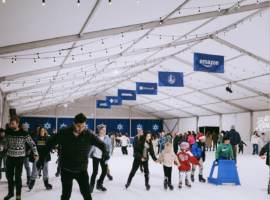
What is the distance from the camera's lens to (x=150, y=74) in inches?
661

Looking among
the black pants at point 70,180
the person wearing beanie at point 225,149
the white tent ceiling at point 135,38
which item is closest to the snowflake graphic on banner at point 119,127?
the white tent ceiling at point 135,38

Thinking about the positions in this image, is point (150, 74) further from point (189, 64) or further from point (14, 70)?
point (14, 70)

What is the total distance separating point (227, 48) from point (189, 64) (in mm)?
2821

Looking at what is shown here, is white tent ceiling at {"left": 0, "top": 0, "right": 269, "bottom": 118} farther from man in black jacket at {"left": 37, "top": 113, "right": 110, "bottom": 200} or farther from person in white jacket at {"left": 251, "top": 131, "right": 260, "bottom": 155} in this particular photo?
man in black jacket at {"left": 37, "top": 113, "right": 110, "bottom": 200}

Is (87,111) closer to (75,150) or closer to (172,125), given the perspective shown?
(172,125)

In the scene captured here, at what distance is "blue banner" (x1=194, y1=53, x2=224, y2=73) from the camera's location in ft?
29.1

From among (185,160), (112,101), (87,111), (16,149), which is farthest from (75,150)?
(87,111)

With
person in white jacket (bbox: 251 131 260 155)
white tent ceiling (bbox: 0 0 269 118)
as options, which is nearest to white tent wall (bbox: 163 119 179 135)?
person in white jacket (bbox: 251 131 260 155)

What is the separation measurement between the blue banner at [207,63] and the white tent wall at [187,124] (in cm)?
1676

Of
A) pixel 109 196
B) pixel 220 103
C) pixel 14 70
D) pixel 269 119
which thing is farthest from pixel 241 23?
pixel 220 103

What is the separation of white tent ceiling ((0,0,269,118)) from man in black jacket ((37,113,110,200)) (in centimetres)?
230

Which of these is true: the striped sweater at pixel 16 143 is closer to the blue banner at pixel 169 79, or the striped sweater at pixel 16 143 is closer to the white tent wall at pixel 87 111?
the blue banner at pixel 169 79

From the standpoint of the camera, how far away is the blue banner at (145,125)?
31.8 m

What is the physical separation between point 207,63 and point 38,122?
24.0 meters
